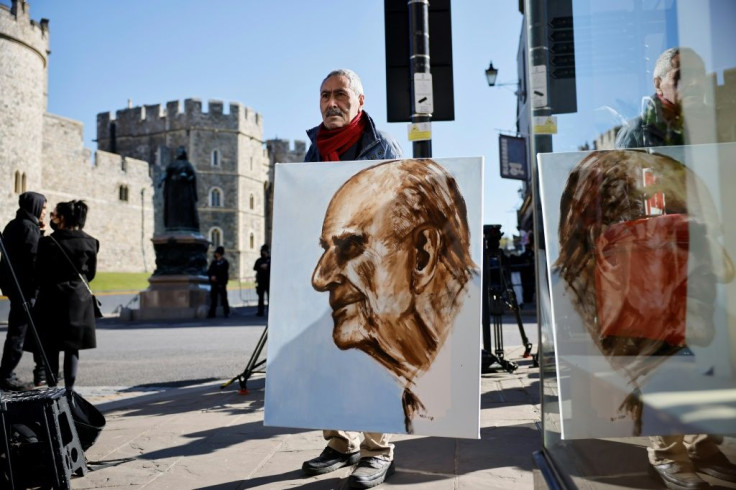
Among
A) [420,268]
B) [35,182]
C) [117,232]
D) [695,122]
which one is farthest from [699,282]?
[117,232]

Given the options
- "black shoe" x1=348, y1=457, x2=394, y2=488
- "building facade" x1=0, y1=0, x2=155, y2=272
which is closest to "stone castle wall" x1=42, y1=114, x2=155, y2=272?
"building facade" x1=0, y1=0, x2=155, y2=272

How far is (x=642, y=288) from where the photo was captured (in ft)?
4.88

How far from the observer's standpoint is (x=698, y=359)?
1280mm

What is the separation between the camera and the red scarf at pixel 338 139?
8.73 ft

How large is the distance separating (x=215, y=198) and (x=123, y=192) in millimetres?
9874

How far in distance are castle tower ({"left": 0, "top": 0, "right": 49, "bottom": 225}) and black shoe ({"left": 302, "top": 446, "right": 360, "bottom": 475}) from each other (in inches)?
1323

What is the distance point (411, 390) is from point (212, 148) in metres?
49.3

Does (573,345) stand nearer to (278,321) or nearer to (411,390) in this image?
(411,390)

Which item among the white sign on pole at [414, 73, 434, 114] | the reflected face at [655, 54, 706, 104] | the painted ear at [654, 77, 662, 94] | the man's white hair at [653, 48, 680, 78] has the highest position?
the white sign on pole at [414, 73, 434, 114]

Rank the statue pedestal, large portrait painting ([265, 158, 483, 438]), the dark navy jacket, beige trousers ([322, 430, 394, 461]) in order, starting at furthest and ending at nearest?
the statue pedestal < the dark navy jacket < beige trousers ([322, 430, 394, 461]) < large portrait painting ([265, 158, 483, 438])

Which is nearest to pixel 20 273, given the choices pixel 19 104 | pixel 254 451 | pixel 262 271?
pixel 254 451

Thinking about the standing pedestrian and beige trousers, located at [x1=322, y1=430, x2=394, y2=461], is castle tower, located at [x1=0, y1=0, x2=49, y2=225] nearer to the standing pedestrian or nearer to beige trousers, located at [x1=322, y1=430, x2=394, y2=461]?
the standing pedestrian

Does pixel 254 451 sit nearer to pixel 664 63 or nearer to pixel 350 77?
pixel 350 77

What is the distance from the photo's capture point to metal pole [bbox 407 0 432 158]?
445 centimetres
